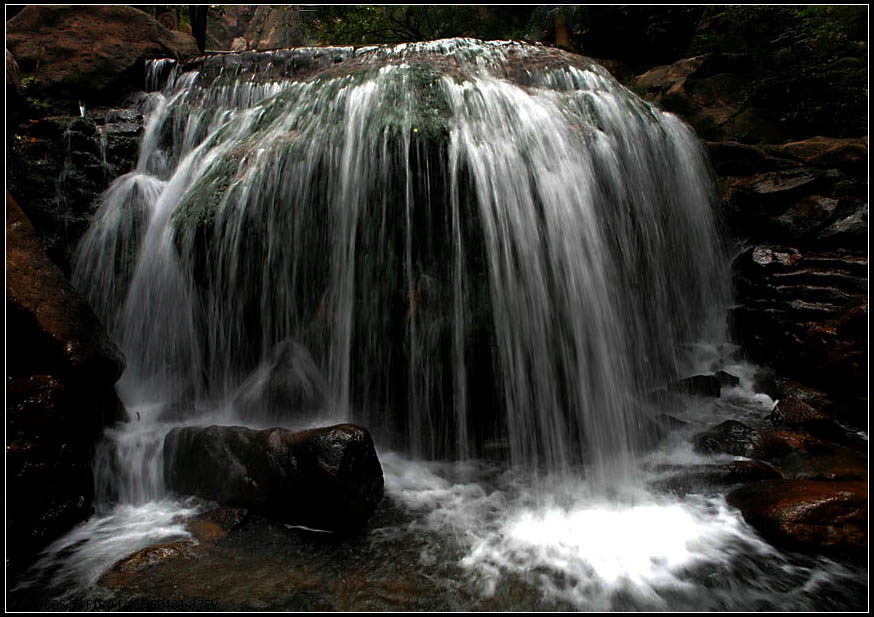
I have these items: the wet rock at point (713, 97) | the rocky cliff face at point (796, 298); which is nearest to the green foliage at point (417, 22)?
the wet rock at point (713, 97)

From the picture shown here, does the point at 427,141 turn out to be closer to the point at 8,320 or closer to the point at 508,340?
the point at 508,340

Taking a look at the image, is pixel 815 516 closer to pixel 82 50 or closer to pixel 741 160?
pixel 741 160

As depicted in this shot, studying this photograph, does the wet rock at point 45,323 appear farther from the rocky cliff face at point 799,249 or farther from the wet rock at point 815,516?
the rocky cliff face at point 799,249

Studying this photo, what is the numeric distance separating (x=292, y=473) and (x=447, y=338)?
1.71 metres

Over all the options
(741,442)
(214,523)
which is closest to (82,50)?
(214,523)

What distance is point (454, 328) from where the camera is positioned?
4.00 metres

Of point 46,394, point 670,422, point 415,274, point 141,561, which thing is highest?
point 415,274

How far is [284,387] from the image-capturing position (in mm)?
4285

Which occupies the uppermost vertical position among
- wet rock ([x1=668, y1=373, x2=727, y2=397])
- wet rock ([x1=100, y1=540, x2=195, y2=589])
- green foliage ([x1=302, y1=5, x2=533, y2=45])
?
green foliage ([x1=302, y1=5, x2=533, y2=45])

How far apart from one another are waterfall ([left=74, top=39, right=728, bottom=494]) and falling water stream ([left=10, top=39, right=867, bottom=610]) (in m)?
0.02

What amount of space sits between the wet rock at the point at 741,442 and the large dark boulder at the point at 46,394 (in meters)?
5.11

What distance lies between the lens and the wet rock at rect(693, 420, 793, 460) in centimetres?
378

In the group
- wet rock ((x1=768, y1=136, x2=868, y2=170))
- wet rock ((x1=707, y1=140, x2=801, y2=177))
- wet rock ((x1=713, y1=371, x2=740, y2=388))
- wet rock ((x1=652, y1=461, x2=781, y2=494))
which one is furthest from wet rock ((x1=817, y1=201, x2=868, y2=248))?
wet rock ((x1=652, y1=461, x2=781, y2=494))

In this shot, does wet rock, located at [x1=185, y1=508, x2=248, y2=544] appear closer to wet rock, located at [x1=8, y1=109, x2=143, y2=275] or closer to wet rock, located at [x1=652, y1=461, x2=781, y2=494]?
wet rock, located at [x1=652, y1=461, x2=781, y2=494]
